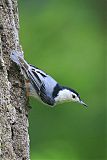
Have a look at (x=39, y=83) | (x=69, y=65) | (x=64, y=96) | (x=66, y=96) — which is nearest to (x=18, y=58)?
(x=39, y=83)

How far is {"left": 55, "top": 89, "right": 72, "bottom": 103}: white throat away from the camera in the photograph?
6.90 metres

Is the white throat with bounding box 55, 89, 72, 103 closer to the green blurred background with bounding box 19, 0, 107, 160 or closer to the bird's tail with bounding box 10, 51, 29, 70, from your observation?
the bird's tail with bounding box 10, 51, 29, 70

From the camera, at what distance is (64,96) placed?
7.20m

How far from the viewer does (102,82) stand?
12.2 m

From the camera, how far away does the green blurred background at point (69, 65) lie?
10.7 metres

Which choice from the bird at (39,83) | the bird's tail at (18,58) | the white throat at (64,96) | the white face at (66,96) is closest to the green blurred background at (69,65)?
the white face at (66,96)

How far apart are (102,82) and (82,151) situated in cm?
247

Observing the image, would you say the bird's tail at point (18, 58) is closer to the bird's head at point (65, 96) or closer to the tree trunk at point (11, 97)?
the tree trunk at point (11, 97)

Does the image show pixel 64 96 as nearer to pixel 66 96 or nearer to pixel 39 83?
→ pixel 66 96

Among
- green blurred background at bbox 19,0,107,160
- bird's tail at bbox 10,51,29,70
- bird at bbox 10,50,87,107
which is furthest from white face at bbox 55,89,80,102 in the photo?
green blurred background at bbox 19,0,107,160

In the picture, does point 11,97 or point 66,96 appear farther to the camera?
point 66,96

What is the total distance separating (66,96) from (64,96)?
0.11m

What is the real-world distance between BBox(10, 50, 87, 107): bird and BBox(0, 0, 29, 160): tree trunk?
0.06 meters

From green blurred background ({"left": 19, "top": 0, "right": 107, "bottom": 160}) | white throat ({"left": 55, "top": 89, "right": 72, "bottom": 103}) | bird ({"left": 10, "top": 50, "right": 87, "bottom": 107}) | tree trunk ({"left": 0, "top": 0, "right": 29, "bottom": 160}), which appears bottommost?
tree trunk ({"left": 0, "top": 0, "right": 29, "bottom": 160})
